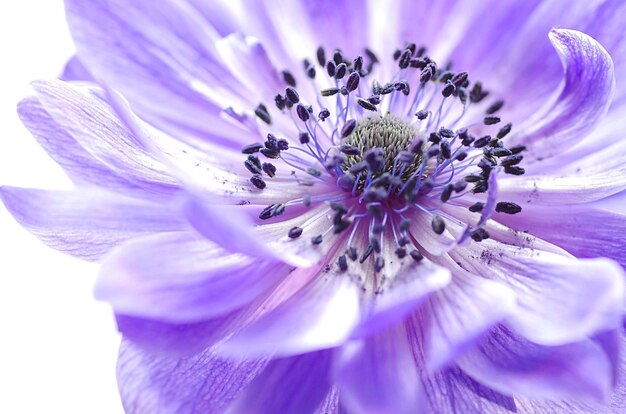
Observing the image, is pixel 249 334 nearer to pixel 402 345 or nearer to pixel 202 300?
pixel 202 300

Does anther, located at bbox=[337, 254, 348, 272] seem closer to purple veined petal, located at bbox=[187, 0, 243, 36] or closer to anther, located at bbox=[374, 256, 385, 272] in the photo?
anther, located at bbox=[374, 256, 385, 272]

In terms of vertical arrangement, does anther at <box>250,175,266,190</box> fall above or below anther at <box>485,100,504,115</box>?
below

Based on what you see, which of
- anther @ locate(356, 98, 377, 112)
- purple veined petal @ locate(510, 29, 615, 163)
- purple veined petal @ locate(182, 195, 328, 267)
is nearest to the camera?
purple veined petal @ locate(182, 195, 328, 267)

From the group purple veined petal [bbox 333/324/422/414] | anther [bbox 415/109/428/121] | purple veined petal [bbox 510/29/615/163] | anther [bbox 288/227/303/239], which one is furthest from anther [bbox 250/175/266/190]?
purple veined petal [bbox 510/29/615/163]

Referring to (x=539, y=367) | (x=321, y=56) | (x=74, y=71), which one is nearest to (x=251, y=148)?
(x=321, y=56)

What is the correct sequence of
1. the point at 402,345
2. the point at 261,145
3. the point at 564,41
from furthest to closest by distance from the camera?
the point at 261,145 → the point at 564,41 → the point at 402,345

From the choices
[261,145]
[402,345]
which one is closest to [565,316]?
[402,345]
